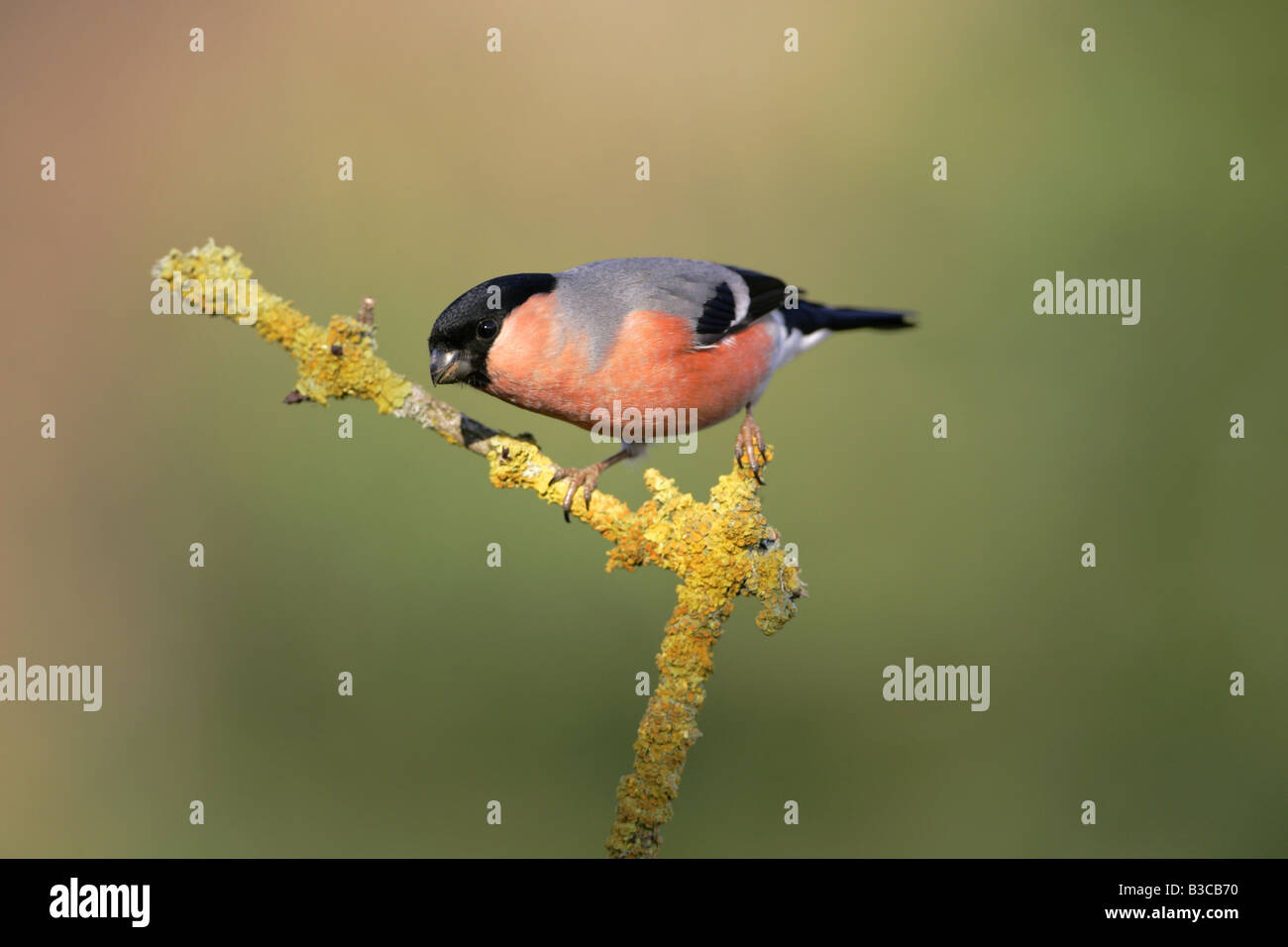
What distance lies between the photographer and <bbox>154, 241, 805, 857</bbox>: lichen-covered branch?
2.41m

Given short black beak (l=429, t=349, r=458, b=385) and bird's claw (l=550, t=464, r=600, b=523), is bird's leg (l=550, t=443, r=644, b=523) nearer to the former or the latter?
bird's claw (l=550, t=464, r=600, b=523)

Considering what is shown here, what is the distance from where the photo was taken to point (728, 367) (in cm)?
347

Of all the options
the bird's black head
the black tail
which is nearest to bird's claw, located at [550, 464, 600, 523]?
the bird's black head

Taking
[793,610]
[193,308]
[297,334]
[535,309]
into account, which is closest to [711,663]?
[793,610]

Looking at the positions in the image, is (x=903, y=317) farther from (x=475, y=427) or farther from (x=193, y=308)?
(x=193, y=308)

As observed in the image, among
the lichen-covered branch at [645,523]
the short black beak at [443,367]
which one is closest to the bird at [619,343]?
the short black beak at [443,367]

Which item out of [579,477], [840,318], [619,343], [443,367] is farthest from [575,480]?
[840,318]

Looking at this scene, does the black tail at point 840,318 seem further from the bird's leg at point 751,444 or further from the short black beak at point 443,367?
the short black beak at point 443,367

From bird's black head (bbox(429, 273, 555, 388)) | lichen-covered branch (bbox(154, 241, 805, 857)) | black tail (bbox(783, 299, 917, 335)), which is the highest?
black tail (bbox(783, 299, 917, 335))

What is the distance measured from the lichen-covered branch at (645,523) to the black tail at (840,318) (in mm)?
1624

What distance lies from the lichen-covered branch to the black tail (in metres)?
1.62

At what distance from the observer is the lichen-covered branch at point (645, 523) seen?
2408 mm

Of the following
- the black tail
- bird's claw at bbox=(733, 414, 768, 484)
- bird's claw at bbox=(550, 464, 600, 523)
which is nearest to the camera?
bird's claw at bbox=(550, 464, 600, 523)

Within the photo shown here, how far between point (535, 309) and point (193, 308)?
917mm
